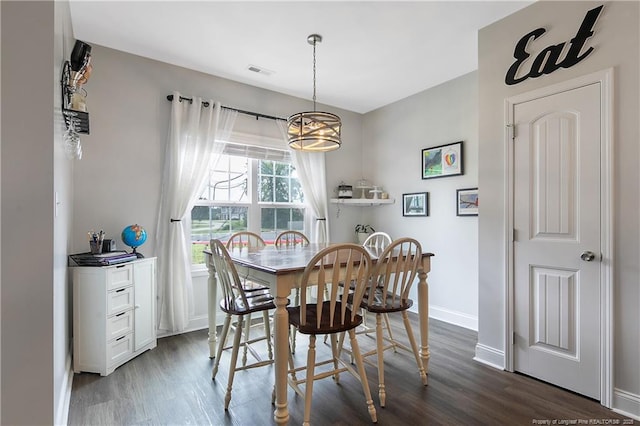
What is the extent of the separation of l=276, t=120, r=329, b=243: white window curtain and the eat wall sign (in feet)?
7.57

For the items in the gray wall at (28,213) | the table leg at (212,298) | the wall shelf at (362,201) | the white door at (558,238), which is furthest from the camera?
the wall shelf at (362,201)

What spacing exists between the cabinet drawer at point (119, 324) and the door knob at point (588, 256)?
10.9 feet

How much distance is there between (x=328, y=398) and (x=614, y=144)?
7.88ft

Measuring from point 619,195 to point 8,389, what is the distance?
322 cm

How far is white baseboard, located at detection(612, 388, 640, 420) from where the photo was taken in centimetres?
185

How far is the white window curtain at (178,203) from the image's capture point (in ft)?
10.1

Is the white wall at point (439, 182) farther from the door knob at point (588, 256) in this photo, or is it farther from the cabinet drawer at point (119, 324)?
the cabinet drawer at point (119, 324)

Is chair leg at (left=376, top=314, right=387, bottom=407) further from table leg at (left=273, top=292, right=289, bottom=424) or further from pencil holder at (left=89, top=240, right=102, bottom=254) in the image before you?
pencil holder at (left=89, top=240, right=102, bottom=254)

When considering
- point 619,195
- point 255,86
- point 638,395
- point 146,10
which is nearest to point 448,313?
point 638,395

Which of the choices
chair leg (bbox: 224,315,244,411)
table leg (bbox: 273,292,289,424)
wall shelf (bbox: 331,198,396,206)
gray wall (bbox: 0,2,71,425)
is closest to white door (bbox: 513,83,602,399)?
table leg (bbox: 273,292,289,424)

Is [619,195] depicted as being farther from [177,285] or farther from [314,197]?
[177,285]

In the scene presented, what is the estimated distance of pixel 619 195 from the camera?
1935mm

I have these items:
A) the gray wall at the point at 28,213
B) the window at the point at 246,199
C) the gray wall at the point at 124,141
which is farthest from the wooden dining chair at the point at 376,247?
the gray wall at the point at 124,141

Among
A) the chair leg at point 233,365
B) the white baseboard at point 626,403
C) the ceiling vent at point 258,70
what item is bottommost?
the white baseboard at point 626,403
